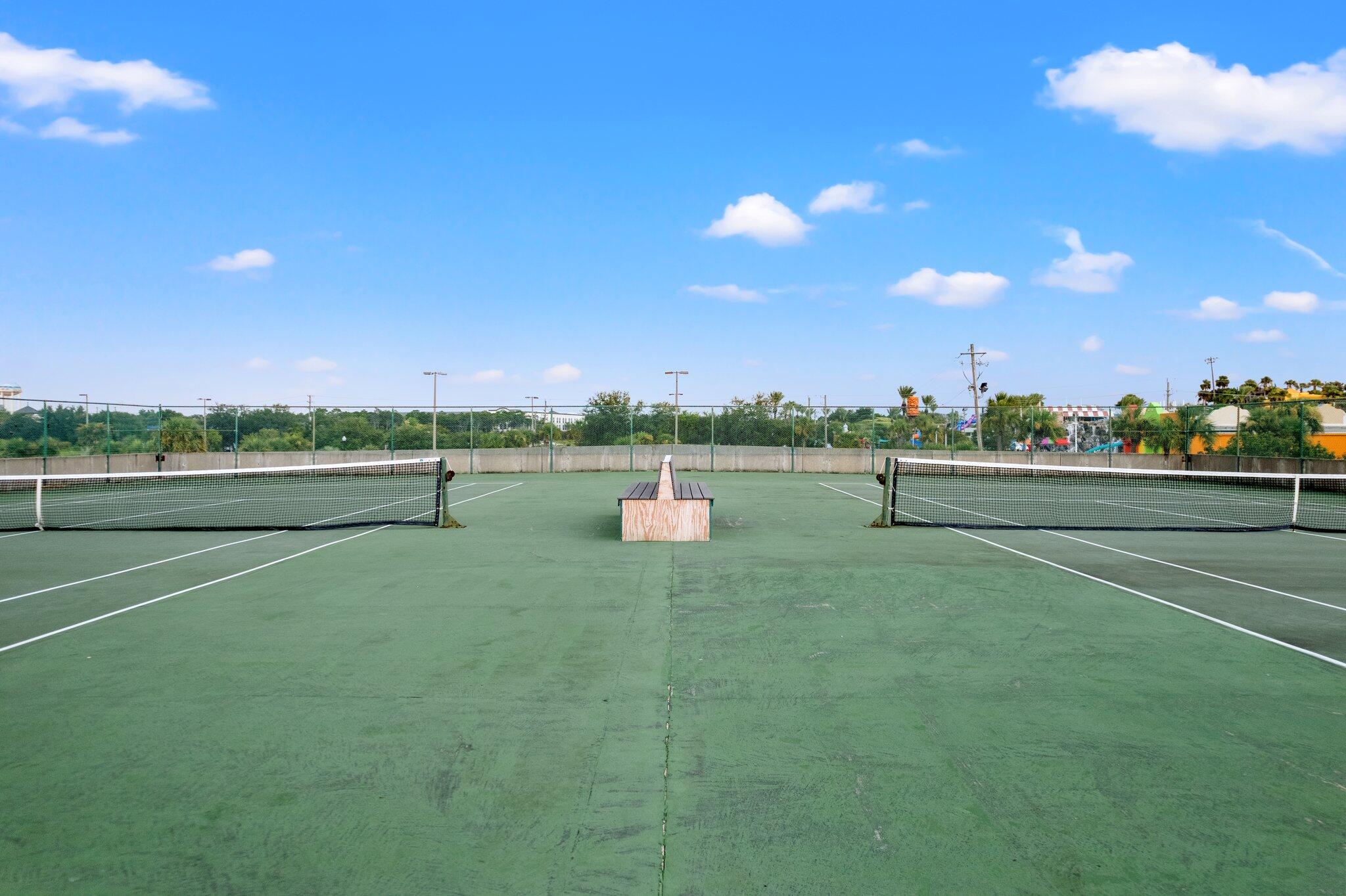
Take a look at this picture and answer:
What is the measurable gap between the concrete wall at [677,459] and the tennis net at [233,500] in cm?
116

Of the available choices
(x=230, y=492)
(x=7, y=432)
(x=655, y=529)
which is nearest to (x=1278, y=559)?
(x=655, y=529)

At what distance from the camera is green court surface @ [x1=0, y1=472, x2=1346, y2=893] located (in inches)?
125

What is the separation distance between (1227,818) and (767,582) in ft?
17.3

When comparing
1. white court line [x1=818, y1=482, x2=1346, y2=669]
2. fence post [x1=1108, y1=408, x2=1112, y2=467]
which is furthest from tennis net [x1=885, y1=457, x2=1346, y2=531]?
white court line [x1=818, y1=482, x2=1346, y2=669]

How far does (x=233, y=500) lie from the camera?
64.5 ft

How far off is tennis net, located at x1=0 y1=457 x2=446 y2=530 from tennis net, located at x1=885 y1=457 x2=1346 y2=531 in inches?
392

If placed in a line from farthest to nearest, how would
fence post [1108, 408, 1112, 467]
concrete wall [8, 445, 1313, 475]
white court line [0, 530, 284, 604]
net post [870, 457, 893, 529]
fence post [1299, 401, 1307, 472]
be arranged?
fence post [1108, 408, 1112, 467] → concrete wall [8, 445, 1313, 475] → fence post [1299, 401, 1307, 472] → net post [870, 457, 893, 529] → white court line [0, 530, 284, 604]

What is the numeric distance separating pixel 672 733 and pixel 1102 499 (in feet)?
62.7

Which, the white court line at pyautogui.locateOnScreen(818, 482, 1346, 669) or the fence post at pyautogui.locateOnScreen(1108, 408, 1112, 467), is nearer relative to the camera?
the white court line at pyautogui.locateOnScreen(818, 482, 1346, 669)

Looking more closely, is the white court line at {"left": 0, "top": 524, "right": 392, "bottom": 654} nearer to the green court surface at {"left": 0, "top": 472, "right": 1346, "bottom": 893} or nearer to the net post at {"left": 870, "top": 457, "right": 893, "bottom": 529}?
the green court surface at {"left": 0, "top": 472, "right": 1346, "bottom": 893}

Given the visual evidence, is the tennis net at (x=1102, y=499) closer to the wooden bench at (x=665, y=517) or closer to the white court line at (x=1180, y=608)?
the white court line at (x=1180, y=608)

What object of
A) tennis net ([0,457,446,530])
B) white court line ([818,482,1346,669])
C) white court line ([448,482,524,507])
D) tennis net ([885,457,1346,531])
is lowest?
tennis net ([0,457,446,530])

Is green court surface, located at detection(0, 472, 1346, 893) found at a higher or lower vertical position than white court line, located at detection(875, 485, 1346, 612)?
lower

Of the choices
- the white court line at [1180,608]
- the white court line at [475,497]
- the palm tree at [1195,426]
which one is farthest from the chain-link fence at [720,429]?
the white court line at [1180,608]
